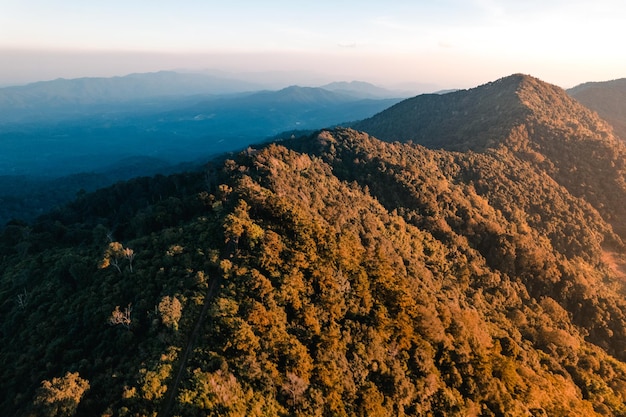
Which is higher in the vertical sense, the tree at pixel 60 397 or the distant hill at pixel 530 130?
the distant hill at pixel 530 130

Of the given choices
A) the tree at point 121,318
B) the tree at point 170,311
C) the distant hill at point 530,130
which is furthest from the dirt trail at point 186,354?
the distant hill at point 530,130

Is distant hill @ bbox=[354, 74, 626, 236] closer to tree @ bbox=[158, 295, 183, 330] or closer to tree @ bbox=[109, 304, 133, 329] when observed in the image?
tree @ bbox=[158, 295, 183, 330]

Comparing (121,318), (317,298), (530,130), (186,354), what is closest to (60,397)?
(121,318)

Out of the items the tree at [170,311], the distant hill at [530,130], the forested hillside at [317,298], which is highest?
the distant hill at [530,130]

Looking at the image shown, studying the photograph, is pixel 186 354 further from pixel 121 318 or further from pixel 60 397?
pixel 60 397

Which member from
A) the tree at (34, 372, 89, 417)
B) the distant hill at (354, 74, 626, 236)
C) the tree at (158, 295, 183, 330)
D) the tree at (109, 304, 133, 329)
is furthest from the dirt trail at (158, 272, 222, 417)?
the distant hill at (354, 74, 626, 236)

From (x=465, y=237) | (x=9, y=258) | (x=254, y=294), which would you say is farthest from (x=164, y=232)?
(x=465, y=237)

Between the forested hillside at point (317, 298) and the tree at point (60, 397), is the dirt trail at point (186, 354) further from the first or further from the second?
the tree at point (60, 397)
